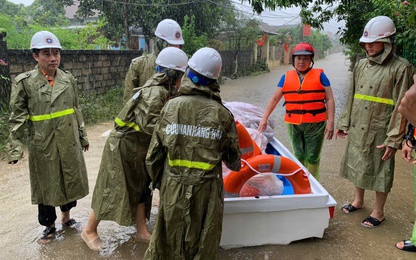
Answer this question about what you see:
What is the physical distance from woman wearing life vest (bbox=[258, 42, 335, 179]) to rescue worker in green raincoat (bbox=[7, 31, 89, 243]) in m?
2.25

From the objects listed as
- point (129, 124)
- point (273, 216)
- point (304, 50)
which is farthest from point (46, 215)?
point (304, 50)

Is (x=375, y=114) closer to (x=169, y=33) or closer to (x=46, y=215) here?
(x=169, y=33)

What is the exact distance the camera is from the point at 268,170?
3.33 metres

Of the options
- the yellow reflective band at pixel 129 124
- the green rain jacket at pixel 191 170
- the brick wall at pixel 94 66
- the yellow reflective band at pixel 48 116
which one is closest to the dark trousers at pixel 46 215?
the yellow reflective band at pixel 48 116

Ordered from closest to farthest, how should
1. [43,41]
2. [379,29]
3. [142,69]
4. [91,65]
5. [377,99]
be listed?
[43,41] → [379,29] → [377,99] → [142,69] → [91,65]

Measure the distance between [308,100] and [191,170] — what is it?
2012mm

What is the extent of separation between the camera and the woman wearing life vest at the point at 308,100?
3936mm

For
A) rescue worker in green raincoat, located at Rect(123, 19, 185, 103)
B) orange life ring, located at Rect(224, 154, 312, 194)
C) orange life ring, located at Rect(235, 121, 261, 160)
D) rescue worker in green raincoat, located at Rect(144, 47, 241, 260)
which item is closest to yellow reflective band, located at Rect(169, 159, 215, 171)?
rescue worker in green raincoat, located at Rect(144, 47, 241, 260)

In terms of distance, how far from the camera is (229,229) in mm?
3242

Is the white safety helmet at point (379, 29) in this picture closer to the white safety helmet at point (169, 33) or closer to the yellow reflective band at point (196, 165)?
the white safety helmet at point (169, 33)

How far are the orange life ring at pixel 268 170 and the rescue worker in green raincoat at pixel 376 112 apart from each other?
2.28 feet

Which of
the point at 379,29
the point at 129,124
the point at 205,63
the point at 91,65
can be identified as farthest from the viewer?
the point at 91,65

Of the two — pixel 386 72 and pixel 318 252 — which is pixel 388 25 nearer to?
pixel 386 72

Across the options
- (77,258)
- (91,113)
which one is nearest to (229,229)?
(77,258)
